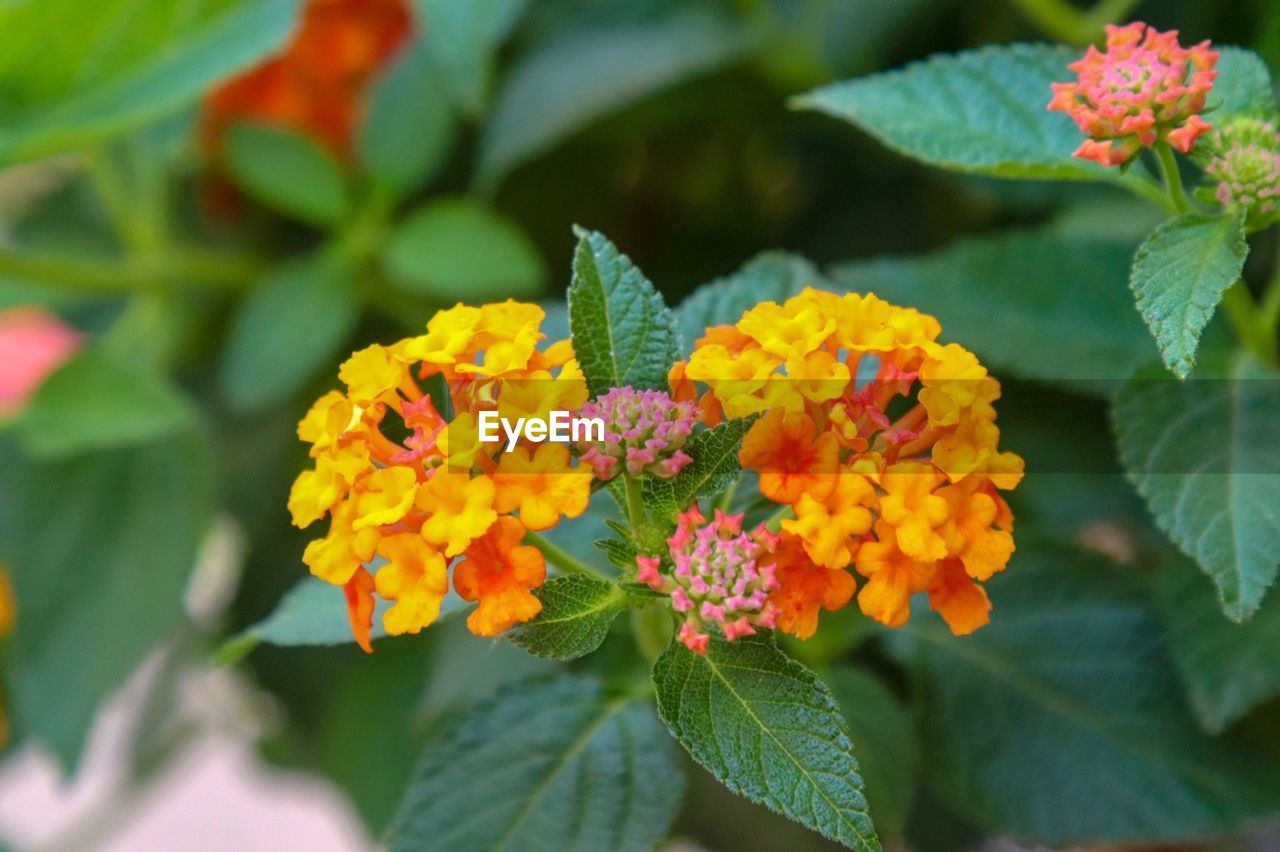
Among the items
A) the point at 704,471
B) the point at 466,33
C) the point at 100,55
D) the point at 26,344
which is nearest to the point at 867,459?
the point at 704,471

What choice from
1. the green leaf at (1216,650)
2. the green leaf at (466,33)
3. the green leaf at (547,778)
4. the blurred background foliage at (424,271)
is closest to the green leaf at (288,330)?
the blurred background foliage at (424,271)

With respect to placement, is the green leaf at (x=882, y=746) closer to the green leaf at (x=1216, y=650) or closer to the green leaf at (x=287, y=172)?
the green leaf at (x=1216, y=650)

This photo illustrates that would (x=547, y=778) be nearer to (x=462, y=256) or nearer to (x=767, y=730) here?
(x=767, y=730)

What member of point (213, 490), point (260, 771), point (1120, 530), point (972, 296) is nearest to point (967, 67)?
point (972, 296)

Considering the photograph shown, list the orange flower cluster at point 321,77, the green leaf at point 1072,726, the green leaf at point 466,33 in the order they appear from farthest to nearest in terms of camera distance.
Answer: the orange flower cluster at point 321,77 → the green leaf at point 466,33 → the green leaf at point 1072,726

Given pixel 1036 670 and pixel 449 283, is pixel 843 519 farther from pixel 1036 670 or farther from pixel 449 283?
pixel 449 283

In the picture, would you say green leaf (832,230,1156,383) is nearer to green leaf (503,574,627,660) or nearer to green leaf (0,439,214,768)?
green leaf (503,574,627,660)

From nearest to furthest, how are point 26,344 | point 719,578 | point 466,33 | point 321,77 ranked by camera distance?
point 719,578
point 466,33
point 321,77
point 26,344
